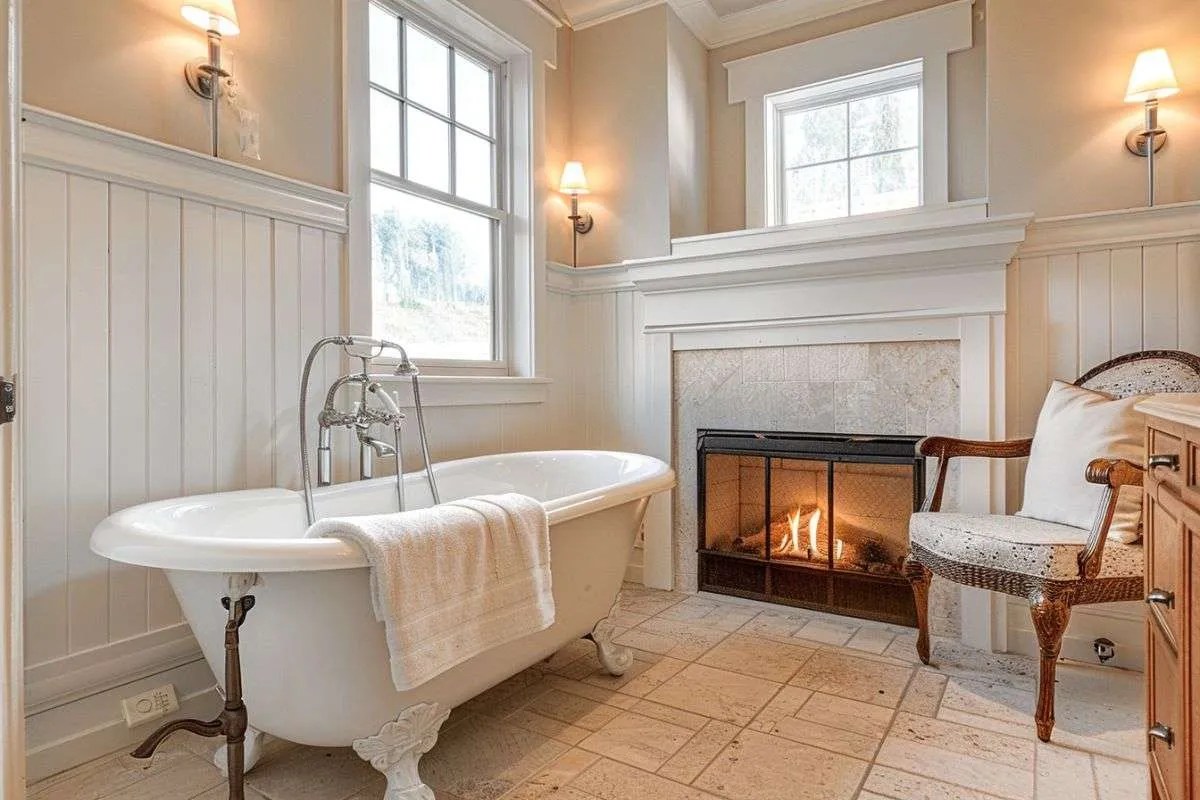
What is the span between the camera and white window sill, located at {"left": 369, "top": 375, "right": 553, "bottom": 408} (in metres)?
2.54

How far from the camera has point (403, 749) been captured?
148cm

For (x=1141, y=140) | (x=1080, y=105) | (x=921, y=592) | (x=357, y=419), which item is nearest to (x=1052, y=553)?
(x=921, y=592)

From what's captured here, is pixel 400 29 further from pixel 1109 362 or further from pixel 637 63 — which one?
pixel 1109 362

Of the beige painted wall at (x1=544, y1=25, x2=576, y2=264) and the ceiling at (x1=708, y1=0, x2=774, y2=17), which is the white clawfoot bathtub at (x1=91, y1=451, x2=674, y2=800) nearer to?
the beige painted wall at (x1=544, y1=25, x2=576, y2=264)

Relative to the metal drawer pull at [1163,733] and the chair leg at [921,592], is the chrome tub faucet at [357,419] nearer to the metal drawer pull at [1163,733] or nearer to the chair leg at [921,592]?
the chair leg at [921,592]

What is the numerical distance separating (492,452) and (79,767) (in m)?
1.66

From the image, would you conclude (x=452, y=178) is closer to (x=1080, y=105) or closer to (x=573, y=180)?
(x=573, y=180)

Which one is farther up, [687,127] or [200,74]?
[687,127]

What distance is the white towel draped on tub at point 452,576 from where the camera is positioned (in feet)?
4.31

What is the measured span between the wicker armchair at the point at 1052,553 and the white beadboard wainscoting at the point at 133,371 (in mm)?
2001

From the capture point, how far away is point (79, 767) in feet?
5.47

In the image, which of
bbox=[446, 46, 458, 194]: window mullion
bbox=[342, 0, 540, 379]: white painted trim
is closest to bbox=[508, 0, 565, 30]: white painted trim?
bbox=[342, 0, 540, 379]: white painted trim

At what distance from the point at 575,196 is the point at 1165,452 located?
273cm

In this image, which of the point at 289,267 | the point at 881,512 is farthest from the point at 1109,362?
the point at 289,267
